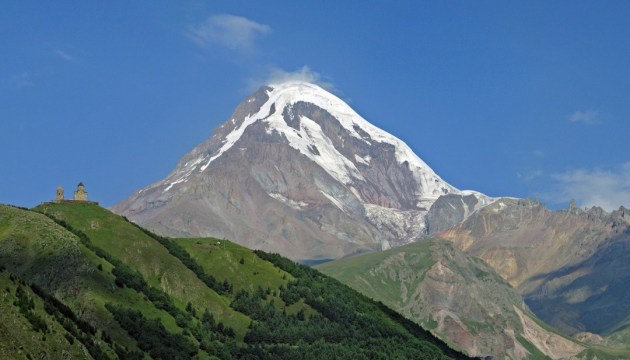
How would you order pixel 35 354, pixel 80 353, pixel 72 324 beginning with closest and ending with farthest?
1. pixel 35 354
2. pixel 80 353
3. pixel 72 324

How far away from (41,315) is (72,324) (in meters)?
13.9

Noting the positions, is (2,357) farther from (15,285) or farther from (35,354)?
(15,285)

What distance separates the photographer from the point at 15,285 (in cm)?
18950

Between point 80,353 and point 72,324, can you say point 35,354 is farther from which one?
point 72,324

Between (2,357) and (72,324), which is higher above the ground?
(72,324)

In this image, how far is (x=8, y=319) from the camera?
559 ft

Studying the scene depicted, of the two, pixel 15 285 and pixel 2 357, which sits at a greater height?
pixel 15 285

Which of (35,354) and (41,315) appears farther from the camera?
(41,315)

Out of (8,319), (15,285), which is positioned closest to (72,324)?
(15,285)

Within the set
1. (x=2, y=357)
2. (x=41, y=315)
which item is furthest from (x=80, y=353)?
(x=2, y=357)

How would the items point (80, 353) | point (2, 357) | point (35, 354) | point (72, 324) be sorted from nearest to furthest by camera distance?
point (2, 357)
point (35, 354)
point (80, 353)
point (72, 324)

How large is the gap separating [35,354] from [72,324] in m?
30.0

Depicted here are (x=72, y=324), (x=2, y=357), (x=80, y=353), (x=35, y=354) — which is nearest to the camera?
(x=2, y=357)

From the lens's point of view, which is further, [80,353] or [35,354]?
[80,353]
